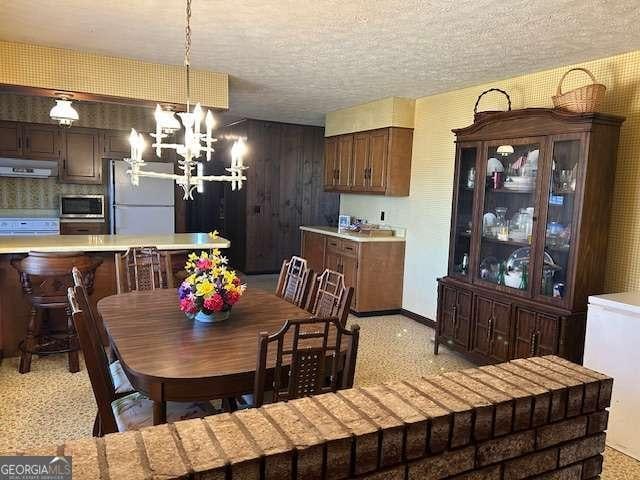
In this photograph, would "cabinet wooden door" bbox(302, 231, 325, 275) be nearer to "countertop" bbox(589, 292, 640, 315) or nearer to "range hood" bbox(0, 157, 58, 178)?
"range hood" bbox(0, 157, 58, 178)

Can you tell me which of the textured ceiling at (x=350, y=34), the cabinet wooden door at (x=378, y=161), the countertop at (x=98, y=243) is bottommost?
the countertop at (x=98, y=243)

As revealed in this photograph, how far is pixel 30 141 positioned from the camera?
19.5 ft

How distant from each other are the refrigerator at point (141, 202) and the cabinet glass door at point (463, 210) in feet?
13.5

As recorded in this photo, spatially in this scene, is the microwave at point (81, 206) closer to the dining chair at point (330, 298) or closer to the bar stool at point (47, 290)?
the bar stool at point (47, 290)

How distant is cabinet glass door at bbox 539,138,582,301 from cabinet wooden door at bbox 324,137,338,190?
3.30m

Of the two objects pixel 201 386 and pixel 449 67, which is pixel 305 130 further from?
pixel 201 386

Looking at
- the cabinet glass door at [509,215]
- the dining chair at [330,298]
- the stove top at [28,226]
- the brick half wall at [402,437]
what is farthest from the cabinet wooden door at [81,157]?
the brick half wall at [402,437]

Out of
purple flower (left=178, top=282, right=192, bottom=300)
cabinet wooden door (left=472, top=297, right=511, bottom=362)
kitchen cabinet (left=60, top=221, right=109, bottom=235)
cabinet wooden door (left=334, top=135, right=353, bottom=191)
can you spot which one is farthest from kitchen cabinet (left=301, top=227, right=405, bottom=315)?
kitchen cabinet (left=60, top=221, right=109, bottom=235)

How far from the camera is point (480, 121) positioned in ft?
12.5

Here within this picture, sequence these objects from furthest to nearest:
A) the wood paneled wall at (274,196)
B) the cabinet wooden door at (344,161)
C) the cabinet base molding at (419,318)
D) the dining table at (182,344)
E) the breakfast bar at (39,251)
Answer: the wood paneled wall at (274,196), the cabinet wooden door at (344,161), the cabinet base molding at (419,318), the breakfast bar at (39,251), the dining table at (182,344)

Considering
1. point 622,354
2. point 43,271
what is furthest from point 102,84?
point 622,354

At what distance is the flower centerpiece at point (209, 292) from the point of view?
8.09 ft

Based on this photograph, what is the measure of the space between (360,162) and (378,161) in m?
0.37

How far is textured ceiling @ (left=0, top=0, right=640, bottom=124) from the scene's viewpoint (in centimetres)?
261
